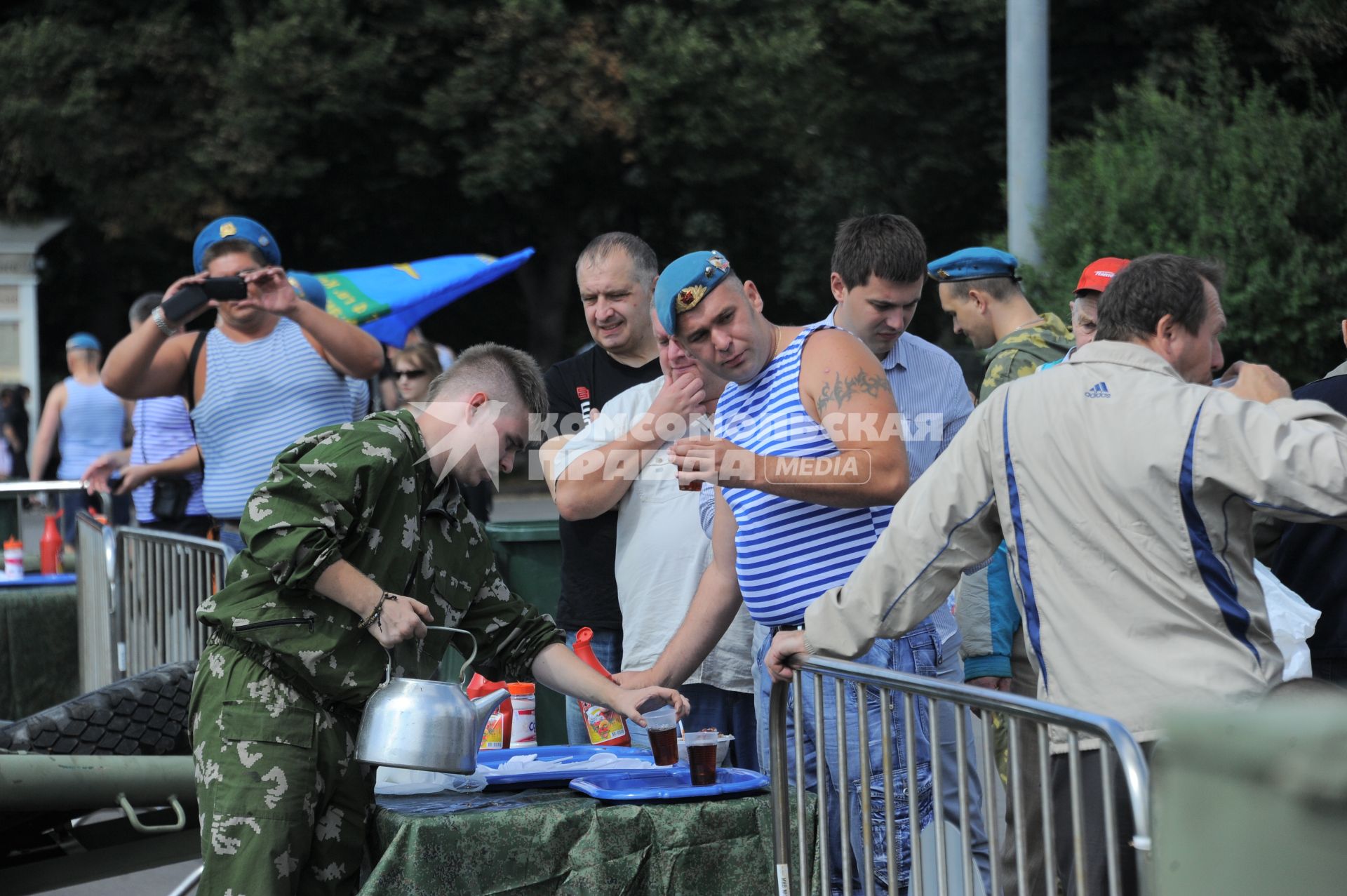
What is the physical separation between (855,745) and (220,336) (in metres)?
3.72

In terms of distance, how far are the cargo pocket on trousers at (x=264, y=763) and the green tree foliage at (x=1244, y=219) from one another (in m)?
7.64

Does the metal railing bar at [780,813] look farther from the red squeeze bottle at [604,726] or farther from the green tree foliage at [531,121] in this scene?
the green tree foliage at [531,121]

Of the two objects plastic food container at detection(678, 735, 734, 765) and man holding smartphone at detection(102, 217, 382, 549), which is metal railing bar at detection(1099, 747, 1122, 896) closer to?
plastic food container at detection(678, 735, 734, 765)

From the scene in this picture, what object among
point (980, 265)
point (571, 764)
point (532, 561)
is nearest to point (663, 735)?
point (571, 764)

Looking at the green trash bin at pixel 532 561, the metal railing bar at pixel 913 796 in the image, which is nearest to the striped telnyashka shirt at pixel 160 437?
the green trash bin at pixel 532 561

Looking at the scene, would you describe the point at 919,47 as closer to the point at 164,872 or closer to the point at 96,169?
the point at 96,169

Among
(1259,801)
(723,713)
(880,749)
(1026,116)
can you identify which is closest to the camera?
(1259,801)


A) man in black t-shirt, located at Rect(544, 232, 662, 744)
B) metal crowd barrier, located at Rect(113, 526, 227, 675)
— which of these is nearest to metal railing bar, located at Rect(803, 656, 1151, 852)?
man in black t-shirt, located at Rect(544, 232, 662, 744)

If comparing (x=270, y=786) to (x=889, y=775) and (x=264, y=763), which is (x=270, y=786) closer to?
(x=264, y=763)

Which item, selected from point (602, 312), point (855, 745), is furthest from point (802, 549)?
point (602, 312)

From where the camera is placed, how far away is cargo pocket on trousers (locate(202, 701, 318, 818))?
319 cm

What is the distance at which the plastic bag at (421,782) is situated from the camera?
3.34 m

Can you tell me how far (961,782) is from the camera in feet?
8.13

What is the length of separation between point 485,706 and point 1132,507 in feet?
4.79
